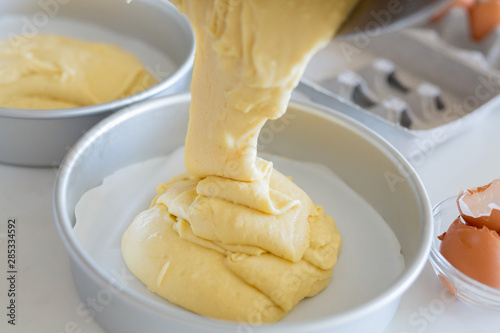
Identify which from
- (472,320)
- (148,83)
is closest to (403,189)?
(472,320)

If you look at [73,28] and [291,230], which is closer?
[291,230]

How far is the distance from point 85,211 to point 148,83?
494 millimetres

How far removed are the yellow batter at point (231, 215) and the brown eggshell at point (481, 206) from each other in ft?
0.82

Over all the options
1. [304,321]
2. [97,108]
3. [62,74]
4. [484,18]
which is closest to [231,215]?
[304,321]

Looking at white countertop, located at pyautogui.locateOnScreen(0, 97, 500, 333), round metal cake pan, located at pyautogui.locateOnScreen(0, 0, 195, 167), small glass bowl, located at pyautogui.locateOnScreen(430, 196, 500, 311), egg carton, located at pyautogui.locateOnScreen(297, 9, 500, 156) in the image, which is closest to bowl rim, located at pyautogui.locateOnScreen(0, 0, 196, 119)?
round metal cake pan, located at pyautogui.locateOnScreen(0, 0, 195, 167)

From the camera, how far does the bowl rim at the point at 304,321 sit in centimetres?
74

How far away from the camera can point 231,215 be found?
93 cm

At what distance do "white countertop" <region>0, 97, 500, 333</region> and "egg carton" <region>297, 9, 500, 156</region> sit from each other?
13.3 inches

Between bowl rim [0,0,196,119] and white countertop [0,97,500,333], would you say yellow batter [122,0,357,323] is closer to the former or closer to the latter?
white countertop [0,97,500,333]

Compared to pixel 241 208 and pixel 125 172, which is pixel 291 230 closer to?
pixel 241 208

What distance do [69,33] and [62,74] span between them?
36 centimetres

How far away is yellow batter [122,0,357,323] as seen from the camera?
77 centimetres

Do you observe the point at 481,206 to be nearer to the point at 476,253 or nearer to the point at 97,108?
the point at 476,253

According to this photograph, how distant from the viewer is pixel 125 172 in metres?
1.17
